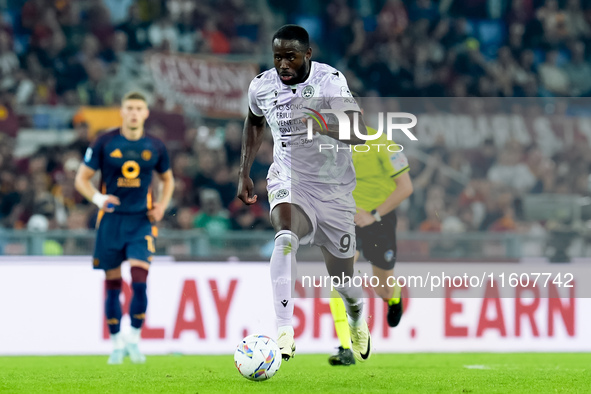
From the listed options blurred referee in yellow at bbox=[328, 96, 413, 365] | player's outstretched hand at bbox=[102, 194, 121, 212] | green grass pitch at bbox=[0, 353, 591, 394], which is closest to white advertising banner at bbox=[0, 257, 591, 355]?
green grass pitch at bbox=[0, 353, 591, 394]

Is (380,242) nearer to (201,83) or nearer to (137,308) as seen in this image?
(137,308)

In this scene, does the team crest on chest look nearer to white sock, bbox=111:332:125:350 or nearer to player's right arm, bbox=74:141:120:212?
player's right arm, bbox=74:141:120:212

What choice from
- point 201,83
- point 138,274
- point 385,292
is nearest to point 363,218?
point 385,292

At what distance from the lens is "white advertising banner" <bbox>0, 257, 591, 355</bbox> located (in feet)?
31.6

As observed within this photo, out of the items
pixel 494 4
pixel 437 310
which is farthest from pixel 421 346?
pixel 494 4

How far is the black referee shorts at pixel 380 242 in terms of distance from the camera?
871cm

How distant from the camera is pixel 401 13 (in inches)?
604

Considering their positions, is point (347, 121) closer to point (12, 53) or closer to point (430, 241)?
point (430, 241)

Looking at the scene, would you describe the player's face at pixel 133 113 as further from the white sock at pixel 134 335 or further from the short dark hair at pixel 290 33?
the short dark hair at pixel 290 33

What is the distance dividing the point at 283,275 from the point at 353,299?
1.08 m

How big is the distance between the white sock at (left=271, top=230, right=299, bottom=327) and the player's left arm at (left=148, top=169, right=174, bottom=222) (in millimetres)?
2943

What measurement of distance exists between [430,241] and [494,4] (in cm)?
726

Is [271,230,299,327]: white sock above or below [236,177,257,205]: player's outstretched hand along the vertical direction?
below

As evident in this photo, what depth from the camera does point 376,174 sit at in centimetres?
860
